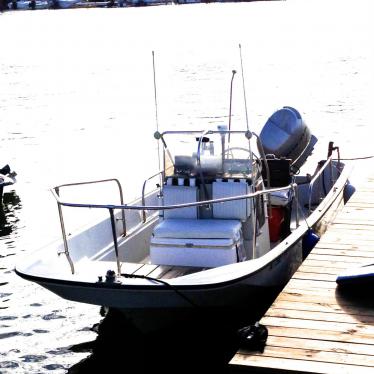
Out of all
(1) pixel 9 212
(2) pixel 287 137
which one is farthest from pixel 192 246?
(1) pixel 9 212

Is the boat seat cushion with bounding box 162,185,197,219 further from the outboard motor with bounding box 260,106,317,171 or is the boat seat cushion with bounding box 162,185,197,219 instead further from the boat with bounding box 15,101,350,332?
the outboard motor with bounding box 260,106,317,171

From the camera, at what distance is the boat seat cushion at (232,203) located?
9.34 meters

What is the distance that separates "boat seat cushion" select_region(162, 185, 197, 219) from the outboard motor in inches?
133

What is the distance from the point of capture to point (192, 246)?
898cm

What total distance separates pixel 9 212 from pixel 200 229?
850 cm

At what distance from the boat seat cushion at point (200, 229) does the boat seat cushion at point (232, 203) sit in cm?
12

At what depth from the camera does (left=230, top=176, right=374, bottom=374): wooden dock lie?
21.8 ft

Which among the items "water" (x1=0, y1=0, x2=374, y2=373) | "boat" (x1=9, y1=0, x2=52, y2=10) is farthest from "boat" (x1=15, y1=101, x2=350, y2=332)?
"boat" (x1=9, y1=0, x2=52, y2=10)

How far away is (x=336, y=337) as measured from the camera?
7090 mm

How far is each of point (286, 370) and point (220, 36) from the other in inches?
2484

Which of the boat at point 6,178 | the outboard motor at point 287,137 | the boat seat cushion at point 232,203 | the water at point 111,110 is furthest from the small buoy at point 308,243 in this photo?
the boat at point 6,178

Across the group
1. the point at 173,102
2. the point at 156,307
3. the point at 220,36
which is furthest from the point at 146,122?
the point at 220,36

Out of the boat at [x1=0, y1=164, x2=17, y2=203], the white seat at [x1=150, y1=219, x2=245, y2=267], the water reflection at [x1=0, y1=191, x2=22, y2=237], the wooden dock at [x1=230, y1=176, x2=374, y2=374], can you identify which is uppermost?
the white seat at [x1=150, y1=219, x2=245, y2=267]

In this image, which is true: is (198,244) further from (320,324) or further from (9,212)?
(9,212)
